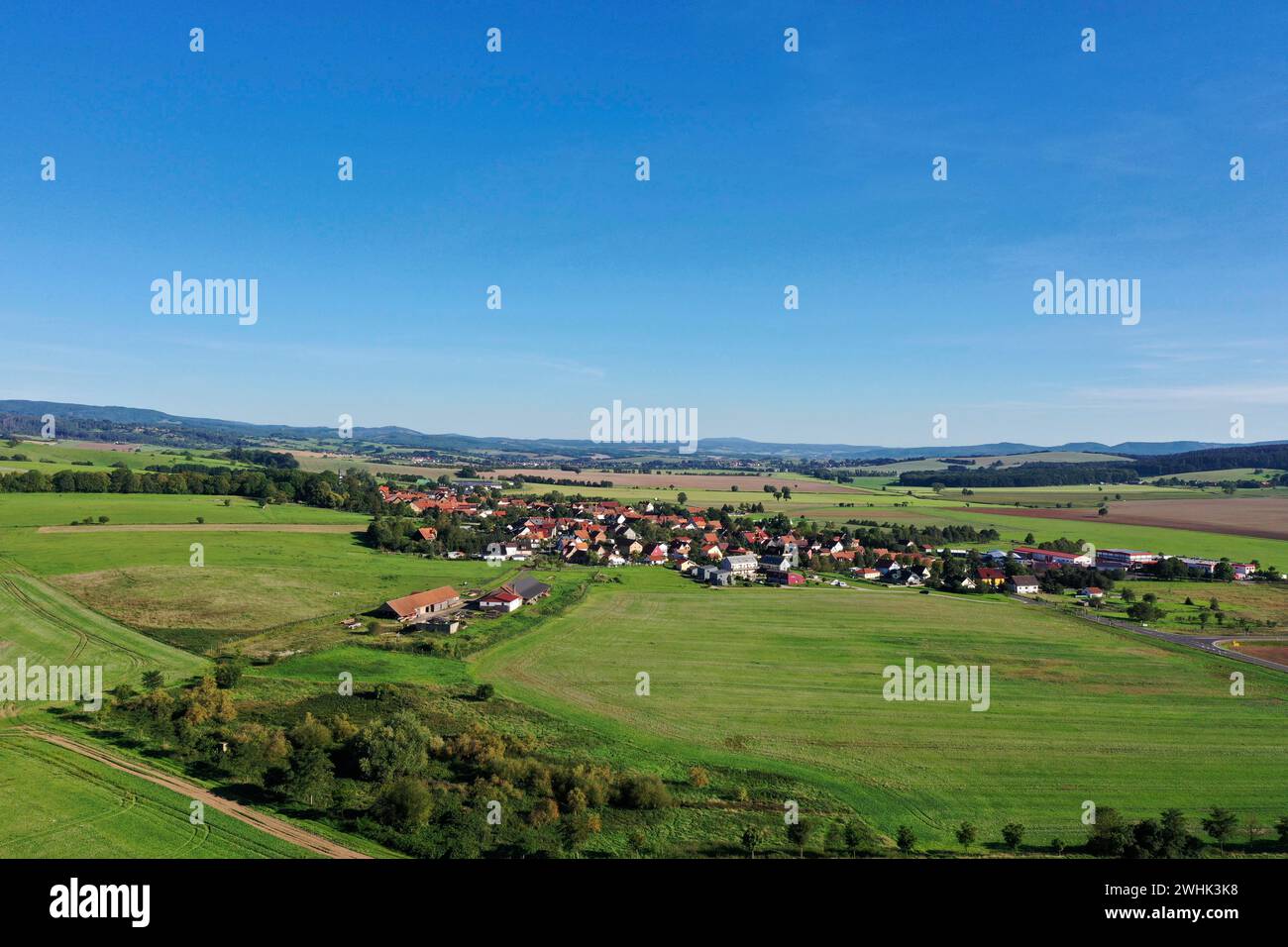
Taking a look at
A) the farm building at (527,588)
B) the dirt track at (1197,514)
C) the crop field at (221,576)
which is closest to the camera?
the crop field at (221,576)

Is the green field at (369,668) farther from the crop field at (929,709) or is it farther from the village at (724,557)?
the village at (724,557)

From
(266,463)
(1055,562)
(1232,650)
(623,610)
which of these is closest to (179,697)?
(623,610)

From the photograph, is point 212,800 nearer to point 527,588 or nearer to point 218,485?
point 527,588

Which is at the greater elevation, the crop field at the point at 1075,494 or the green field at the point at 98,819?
the crop field at the point at 1075,494

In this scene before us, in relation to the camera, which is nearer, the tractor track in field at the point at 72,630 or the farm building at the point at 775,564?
the tractor track in field at the point at 72,630

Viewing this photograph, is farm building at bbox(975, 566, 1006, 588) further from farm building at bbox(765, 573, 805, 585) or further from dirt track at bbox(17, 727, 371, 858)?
dirt track at bbox(17, 727, 371, 858)

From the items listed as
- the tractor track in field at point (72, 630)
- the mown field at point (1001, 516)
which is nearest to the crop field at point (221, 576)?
the tractor track in field at point (72, 630)

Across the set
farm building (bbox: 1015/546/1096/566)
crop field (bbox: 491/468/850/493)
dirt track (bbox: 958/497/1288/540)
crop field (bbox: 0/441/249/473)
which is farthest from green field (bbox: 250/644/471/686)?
dirt track (bbox: 958/497/1288/540)
